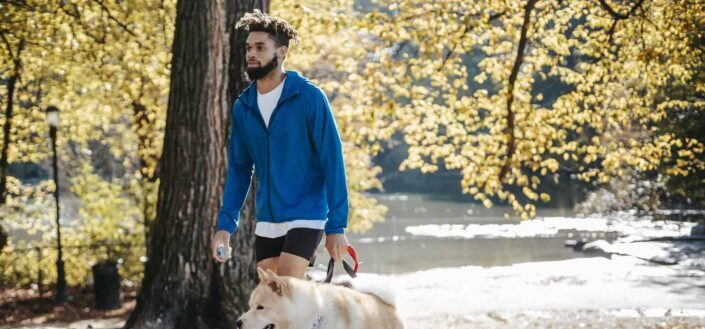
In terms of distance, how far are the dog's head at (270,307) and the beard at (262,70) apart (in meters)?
1.14

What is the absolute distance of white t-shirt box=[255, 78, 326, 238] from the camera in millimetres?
4172

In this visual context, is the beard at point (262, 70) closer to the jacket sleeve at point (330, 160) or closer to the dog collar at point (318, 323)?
the jacket sleeve at point (330, 160)

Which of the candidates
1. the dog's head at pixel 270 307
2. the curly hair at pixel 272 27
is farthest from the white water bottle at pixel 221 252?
the curly hair at pixel 272 27

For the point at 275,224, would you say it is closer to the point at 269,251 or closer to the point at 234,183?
the point at 269,251

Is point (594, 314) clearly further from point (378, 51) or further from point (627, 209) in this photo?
point (627, 209)

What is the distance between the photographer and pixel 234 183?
4.60 meters

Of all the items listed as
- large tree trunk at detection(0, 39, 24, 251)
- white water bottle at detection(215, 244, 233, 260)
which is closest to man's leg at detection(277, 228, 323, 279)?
white water bottle at detection(215, 244, 233, 260)

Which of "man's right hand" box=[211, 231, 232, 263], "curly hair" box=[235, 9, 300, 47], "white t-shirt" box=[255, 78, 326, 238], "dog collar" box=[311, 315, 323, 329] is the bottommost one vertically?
"dog collar" box=[311, 315, 323, 329]

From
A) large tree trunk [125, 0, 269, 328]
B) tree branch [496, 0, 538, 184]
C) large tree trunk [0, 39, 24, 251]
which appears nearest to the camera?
large tree trunk [125, 0, 269, 328]

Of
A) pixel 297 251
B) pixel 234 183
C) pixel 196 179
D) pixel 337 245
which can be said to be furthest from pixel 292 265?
pixel 196 179

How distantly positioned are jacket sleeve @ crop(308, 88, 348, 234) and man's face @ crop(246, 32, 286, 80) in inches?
11.5

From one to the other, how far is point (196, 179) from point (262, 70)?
424 centimetres

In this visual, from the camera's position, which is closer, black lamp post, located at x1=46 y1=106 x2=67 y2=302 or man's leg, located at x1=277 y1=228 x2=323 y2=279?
man's leg, located at x1=277 y1=228 x2=323 y2=279

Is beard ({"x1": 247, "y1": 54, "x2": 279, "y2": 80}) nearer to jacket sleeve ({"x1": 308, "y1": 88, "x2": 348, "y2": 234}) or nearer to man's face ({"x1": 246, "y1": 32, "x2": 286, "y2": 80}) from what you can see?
man's face ({"x1": 246, "y1": 32, "x2": 286, "y2": 80})
